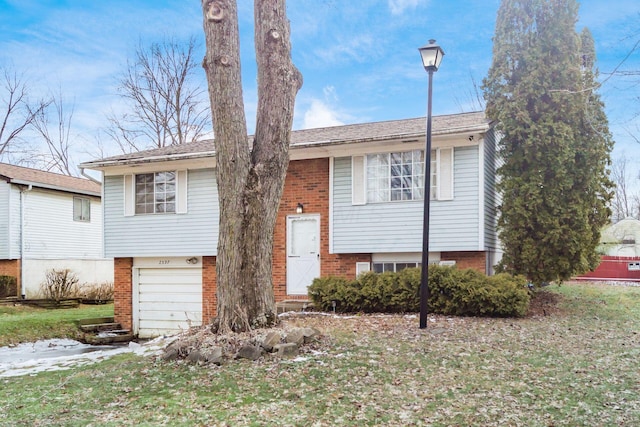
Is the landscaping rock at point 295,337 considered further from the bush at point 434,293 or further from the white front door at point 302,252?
the white front door at point 302,252

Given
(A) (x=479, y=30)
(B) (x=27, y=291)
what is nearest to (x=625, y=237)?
(A) (x=479, y=30)

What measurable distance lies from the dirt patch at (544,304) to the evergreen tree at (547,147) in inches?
24.8

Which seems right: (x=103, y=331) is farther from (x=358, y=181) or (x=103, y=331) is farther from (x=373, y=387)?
(x=373, y=387)

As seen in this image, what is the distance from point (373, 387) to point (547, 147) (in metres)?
7.85

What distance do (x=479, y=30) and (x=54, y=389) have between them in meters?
14.0

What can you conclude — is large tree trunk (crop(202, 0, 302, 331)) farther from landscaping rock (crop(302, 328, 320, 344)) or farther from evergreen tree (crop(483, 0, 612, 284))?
evergreen tree (crop(483, 0, 612, 284))

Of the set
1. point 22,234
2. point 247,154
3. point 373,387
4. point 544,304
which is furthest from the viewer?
point 22,234

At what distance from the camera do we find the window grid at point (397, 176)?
40.5 ft

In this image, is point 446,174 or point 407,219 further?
point 407,219

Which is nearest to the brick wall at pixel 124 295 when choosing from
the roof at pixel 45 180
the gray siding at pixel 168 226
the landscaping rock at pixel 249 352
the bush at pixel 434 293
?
the gray siding at pixel 168 226

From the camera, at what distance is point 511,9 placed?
12031mm

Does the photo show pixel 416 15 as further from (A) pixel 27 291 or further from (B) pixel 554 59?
(A) pixel 27 291

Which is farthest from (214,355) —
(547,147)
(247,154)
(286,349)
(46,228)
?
(46,228)

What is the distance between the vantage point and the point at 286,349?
22.6 feet
